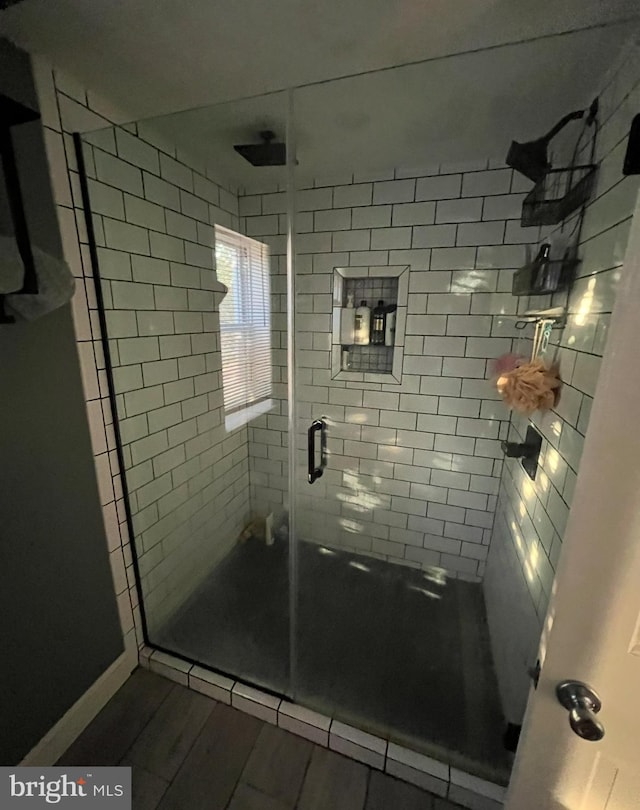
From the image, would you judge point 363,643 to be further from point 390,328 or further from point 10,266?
point 10,266

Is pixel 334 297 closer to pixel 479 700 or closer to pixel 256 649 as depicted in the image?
pixel 256 649

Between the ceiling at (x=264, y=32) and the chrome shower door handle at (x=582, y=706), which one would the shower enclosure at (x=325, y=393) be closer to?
the ceiling at (x=264, y=32)

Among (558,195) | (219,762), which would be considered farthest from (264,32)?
(219,762)

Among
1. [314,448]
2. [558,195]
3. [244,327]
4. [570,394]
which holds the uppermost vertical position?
[558,195]

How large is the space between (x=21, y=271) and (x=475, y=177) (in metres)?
1.79

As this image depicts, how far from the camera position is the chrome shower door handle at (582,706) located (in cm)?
56

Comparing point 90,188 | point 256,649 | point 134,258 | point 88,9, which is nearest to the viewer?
point 88,9

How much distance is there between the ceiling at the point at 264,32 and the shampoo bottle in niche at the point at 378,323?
3.27 feet

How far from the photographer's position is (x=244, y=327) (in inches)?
73.5

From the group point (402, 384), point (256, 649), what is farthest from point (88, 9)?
point (256, 649)

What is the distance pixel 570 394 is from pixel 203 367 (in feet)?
5.10

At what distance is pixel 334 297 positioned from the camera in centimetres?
186

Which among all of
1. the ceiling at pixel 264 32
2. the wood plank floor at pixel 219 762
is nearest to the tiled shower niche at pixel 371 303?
the ceiling at pixel 264 32

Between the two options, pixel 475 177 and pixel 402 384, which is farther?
pixel 402 384
